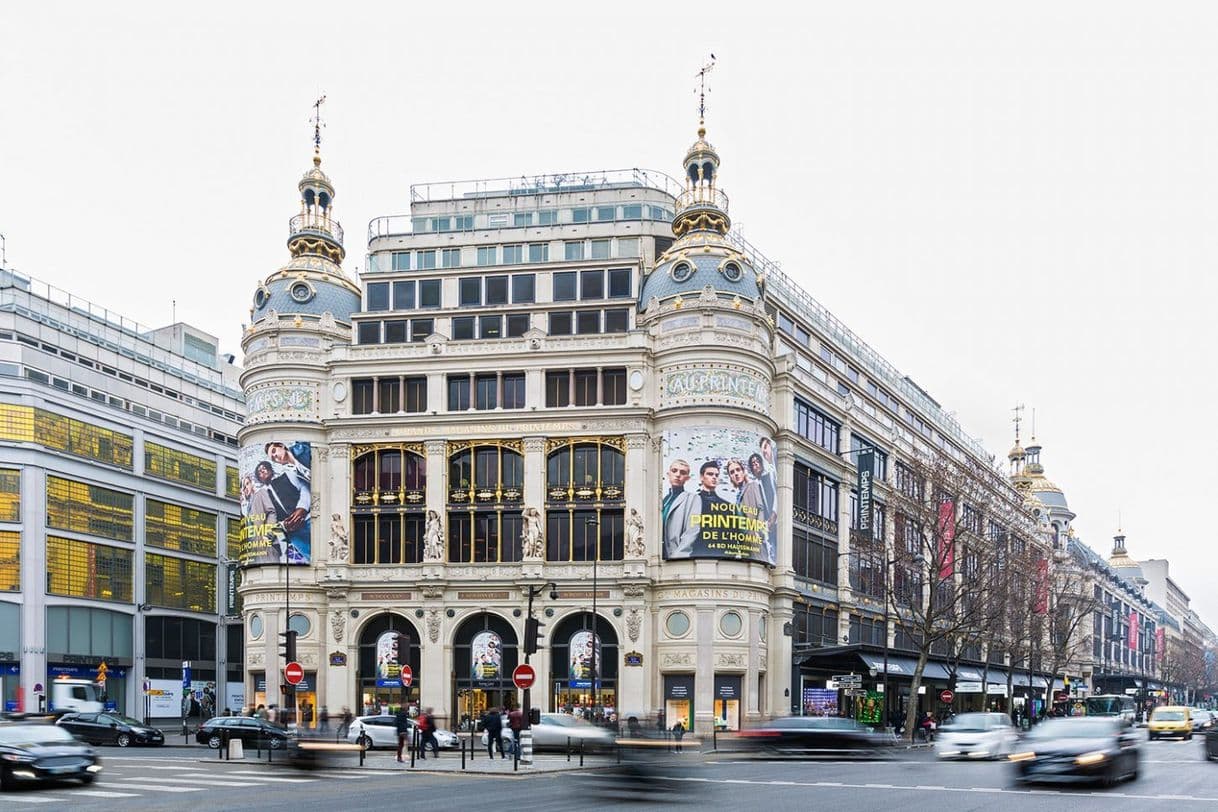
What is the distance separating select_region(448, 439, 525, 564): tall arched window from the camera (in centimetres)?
6856

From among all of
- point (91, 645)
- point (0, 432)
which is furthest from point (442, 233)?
point (91, 645)

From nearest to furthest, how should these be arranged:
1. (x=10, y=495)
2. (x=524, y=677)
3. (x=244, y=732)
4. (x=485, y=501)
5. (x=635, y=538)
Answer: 1. (x=524, y=677)
2. (x=244, y=732)
3. (x=635, y=538)
4. (x=485, y=501)
5. (x=10, y=495)

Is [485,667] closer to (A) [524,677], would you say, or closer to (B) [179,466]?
(A) [524,677]

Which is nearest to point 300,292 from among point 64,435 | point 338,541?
point 338,541

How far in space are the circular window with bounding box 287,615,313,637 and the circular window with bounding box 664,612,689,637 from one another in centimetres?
1851

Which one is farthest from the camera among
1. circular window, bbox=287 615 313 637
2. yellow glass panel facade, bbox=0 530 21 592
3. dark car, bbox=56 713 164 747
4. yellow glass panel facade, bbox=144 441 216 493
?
yellow glass panel facade, bbox=144 441 216 493

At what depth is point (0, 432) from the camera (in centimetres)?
7294

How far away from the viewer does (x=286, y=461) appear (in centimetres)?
7025

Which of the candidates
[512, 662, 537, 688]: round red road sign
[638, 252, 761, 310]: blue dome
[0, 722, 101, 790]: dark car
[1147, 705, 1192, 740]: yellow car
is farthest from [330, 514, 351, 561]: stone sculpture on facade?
[1147, 705, 1192, 740]: yellow car

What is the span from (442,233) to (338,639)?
22.9 metres

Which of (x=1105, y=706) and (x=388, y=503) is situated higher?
(x=388, y=503)

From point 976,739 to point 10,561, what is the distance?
53.1 m

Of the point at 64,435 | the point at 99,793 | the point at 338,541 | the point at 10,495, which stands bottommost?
the point at 99,793

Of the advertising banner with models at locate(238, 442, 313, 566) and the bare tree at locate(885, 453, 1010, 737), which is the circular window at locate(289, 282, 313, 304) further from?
the bare tree at locate(885, 453, 1010, 737)
